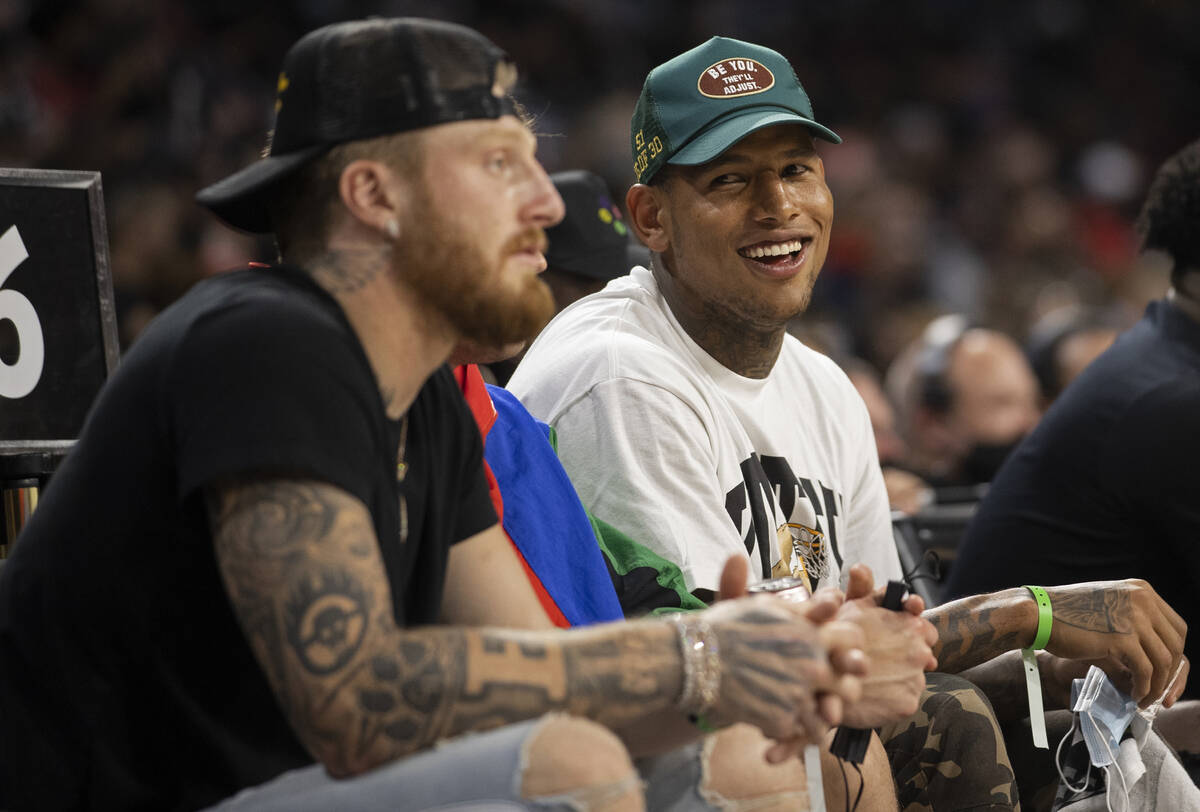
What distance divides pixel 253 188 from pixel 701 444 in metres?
1.13

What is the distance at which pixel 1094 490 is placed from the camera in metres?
3.39

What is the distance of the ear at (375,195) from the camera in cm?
190

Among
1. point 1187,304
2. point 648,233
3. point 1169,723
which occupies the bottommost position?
point 1169,723

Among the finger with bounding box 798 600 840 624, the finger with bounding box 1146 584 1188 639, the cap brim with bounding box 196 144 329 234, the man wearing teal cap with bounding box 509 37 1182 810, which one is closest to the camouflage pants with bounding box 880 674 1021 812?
the man wearing teal cap with bounding box 509 37 1182 810

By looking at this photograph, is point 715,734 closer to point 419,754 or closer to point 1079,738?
point 419,754

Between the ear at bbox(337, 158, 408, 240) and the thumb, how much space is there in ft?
2.01

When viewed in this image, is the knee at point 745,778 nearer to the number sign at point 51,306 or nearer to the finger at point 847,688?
the finger at point 847,688

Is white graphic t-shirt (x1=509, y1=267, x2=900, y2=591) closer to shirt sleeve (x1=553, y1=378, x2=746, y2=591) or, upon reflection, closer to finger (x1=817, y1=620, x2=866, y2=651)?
shirt sleeve (x1=553, y1=378, x2=746, y2=591)

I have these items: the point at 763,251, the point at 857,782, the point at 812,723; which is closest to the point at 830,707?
the point at 812,723

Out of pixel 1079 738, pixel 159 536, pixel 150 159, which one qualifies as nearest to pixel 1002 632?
pixel 1079 738

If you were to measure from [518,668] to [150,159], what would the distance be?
6.07 m

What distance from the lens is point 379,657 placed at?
163 centimetres

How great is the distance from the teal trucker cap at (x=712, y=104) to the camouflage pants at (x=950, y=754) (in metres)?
1.14

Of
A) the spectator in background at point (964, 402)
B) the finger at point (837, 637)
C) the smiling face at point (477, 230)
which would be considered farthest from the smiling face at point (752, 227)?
the spectator in background at point (964, 402)
